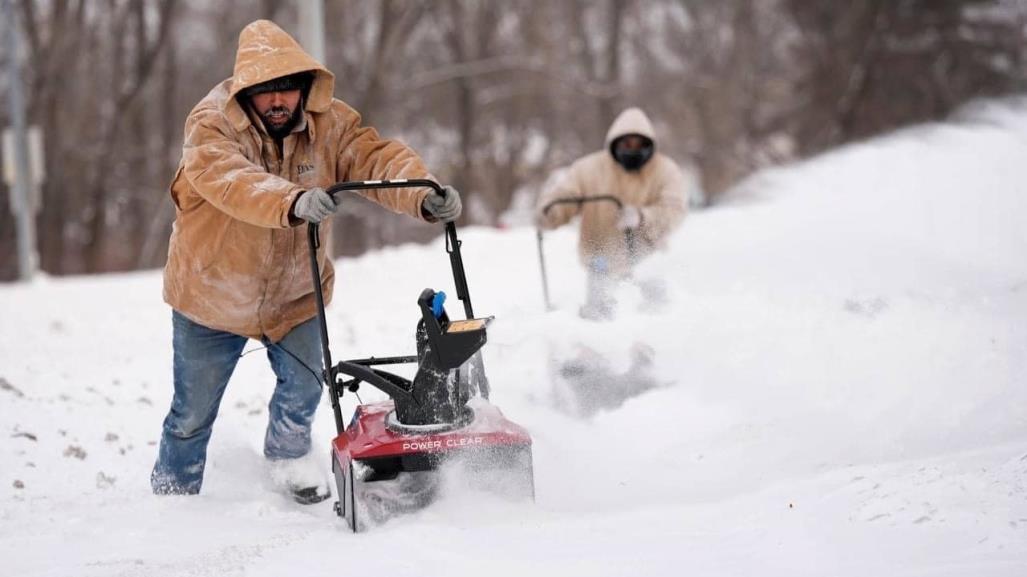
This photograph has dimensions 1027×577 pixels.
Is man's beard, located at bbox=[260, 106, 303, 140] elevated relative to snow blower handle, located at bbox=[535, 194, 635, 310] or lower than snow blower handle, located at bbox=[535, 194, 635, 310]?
elevated

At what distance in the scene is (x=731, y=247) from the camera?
7.30m

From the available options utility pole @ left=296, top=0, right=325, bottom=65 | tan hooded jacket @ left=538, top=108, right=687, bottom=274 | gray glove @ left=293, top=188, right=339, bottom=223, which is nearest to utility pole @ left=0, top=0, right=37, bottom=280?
utility pole @ left=296, top=0, right=325, bottom=65

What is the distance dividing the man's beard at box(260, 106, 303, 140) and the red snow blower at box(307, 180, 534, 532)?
20.7 inches

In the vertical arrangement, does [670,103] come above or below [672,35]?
→ below

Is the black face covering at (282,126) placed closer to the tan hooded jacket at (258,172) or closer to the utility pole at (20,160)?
the tan hooded jacket at (258,172)

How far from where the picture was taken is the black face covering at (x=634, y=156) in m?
6.43

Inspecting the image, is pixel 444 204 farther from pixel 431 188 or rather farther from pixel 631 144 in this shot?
pixel 631 144

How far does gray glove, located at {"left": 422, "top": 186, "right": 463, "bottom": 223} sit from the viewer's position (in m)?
3.77

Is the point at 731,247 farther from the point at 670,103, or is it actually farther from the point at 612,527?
the point at 670,103

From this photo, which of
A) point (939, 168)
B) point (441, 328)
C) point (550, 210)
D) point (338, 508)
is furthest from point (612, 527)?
point (939, 168)

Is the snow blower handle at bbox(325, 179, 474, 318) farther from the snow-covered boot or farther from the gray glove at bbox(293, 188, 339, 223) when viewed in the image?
the snow-covered boot

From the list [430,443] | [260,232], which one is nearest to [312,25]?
[260,232]

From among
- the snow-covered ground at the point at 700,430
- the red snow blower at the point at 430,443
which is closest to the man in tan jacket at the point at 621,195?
the snow-covered ground at the point at 700,430

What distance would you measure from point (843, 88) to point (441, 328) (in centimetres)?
2360
